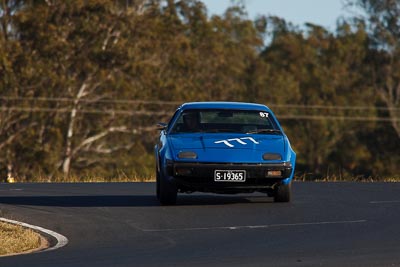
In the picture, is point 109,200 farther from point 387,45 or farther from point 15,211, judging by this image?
point 387,45

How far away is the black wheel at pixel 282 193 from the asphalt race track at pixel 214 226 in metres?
0.11

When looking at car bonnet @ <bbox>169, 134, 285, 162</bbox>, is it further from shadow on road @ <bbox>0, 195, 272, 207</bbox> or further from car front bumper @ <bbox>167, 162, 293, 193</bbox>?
shadow on road @ <bbox>0, 195, 272, 207</bbox>

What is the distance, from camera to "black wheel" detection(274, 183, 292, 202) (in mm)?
14938

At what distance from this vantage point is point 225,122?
15.8 meters

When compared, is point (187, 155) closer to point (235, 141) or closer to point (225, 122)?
point (235, 141)

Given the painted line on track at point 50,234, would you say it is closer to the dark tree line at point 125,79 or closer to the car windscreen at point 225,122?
the car windscreen at point 225,122

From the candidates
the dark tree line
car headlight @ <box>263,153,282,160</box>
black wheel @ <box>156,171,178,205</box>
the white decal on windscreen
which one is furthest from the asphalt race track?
the dark tree line

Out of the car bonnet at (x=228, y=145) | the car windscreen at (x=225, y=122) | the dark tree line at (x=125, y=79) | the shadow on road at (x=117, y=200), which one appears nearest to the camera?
the car bonnet at (x=228, y=145)

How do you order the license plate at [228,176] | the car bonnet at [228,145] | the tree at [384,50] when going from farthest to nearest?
the tree at [384,50] → the car bonnet at [228,145] → the license plate at [228,176]

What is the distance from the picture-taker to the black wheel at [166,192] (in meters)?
14.7

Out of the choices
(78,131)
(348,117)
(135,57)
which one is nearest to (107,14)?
(135,57)

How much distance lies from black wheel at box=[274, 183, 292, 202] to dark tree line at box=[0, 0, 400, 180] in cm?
2968

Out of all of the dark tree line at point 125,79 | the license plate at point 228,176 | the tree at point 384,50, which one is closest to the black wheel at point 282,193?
the license plate at point 228,176

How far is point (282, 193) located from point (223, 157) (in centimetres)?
119
